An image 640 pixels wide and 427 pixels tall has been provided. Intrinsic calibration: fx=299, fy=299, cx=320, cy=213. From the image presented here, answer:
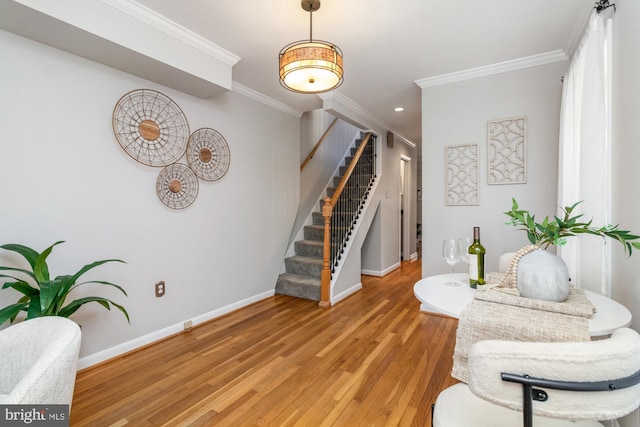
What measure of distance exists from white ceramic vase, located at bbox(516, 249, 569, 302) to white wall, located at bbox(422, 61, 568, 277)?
1939mm

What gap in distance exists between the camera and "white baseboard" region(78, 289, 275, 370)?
2248 mm

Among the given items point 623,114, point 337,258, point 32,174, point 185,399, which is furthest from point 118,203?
point 623,114

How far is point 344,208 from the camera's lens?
4.50 metres

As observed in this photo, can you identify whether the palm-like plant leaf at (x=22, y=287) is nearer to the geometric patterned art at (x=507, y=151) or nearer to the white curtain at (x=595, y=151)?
the white curtain at (x=595, y=151)

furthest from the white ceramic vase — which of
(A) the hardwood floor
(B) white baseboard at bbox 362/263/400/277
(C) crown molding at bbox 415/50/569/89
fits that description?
(B) white baseboard at bbox 362/263/400/277

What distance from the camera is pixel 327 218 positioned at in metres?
3.62

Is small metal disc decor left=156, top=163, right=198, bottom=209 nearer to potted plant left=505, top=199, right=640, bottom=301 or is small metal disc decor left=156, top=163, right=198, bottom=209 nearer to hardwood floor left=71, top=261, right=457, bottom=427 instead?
hardwood floor left=71, top=261, right=457, bottom=427

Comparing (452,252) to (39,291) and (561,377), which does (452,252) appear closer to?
(561,377)

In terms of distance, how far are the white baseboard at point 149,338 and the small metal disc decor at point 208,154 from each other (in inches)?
55.9

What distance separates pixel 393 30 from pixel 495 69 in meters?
1.31

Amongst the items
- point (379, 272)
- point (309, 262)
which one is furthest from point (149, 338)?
point (379, 272)

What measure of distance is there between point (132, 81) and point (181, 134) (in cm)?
55

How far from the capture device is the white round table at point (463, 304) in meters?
1.08

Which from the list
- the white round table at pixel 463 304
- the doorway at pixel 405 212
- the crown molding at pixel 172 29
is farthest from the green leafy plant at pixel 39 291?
the doorway at pixel 405 212
